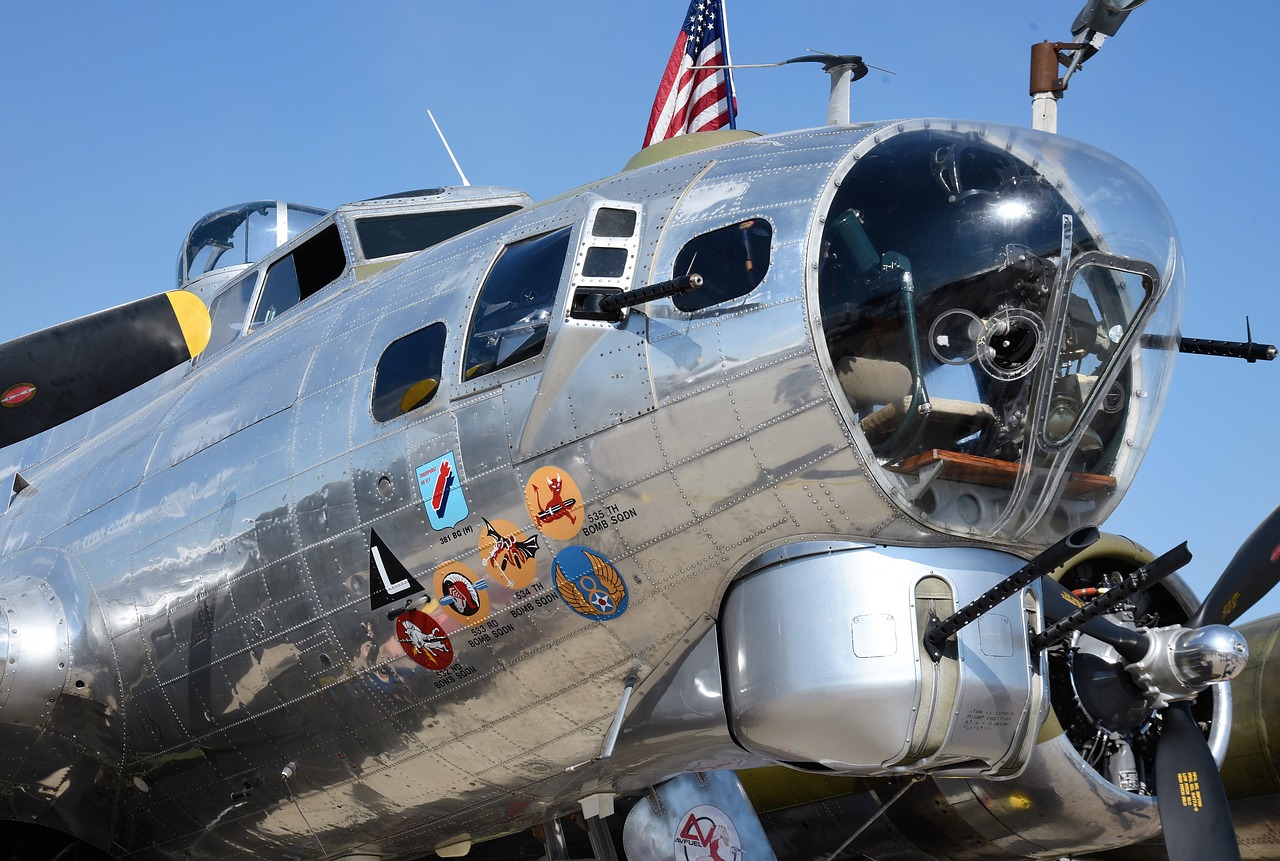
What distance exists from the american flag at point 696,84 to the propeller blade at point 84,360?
6749 mm

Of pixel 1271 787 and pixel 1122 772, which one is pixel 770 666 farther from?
pixel 1271 787

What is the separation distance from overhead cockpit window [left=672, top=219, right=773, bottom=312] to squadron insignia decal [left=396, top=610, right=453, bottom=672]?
1.96 m

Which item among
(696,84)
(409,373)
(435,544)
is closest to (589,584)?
(435,544)

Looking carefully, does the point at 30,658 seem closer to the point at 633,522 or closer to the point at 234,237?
the point at 633,522

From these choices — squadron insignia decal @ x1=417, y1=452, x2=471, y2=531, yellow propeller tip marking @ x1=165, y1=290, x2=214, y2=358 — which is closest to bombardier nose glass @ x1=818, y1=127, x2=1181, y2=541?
squadron insignia decal @ x1=417, y1=452, x2=471, y2=531

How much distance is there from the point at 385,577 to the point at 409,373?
1.02m

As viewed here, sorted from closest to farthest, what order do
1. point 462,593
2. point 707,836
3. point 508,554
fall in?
point 508,554 < point 462,593 < point 707,836

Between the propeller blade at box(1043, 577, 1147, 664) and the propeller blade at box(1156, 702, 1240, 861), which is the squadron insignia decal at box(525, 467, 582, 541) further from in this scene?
the propeller blade at box(1156, 702, 1240, 861)

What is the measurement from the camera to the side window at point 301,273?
350 inches

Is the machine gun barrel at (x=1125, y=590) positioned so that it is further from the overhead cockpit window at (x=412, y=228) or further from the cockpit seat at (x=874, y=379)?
the overhead cockpit window at (x=412, y=228)

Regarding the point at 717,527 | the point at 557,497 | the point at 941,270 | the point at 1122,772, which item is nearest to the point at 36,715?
the point at 557,497

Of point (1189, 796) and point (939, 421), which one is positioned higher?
point (939, 421)

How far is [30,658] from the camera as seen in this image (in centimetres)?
782

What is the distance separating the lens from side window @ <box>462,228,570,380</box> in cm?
646
